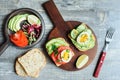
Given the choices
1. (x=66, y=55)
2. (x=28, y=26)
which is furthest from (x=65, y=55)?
(x=28, y=26)

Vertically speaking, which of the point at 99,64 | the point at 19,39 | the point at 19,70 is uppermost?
the point at 19,39

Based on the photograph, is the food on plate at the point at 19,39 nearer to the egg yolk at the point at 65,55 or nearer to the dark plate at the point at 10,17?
the dark plate at the point at 10,17

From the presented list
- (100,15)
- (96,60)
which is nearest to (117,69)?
(96,60)

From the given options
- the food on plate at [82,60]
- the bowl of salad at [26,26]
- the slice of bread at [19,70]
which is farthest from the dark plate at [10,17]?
the food on plate at [82,60]

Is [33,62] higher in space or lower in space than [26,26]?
lower

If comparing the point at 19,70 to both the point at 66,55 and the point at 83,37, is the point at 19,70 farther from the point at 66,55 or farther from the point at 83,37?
the point at 83,37
